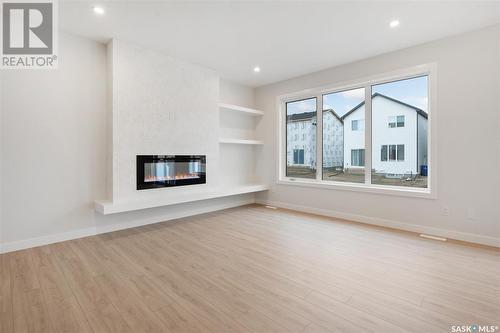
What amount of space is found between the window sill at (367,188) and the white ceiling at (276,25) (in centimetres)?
223

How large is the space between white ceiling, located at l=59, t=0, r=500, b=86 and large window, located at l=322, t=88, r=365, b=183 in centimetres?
83

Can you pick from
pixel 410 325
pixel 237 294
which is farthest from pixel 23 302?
pixel 410 325

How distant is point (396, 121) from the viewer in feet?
13.3

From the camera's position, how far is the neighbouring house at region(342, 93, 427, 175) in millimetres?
3840

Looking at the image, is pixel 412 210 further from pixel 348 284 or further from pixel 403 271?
pixel 348 284

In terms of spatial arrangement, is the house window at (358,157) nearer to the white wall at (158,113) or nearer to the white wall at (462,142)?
the white wall at (462,142)

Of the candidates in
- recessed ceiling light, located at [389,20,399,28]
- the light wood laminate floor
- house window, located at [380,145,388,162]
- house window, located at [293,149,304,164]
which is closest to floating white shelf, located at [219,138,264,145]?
house window, located at [293,149,304,164]

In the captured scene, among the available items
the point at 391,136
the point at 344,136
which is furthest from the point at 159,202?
the point at 391,136

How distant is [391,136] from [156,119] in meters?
3.94

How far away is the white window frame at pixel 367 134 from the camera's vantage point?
358 centimetres

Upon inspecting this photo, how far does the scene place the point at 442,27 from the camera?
3199 mm

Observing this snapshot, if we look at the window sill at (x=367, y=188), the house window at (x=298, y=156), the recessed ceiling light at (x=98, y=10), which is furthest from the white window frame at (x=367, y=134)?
the recessed ceiling light at (x=98, y=10)

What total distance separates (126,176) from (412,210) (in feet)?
14.4

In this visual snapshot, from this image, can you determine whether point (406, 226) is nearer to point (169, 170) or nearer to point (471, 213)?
point (471, 213)
